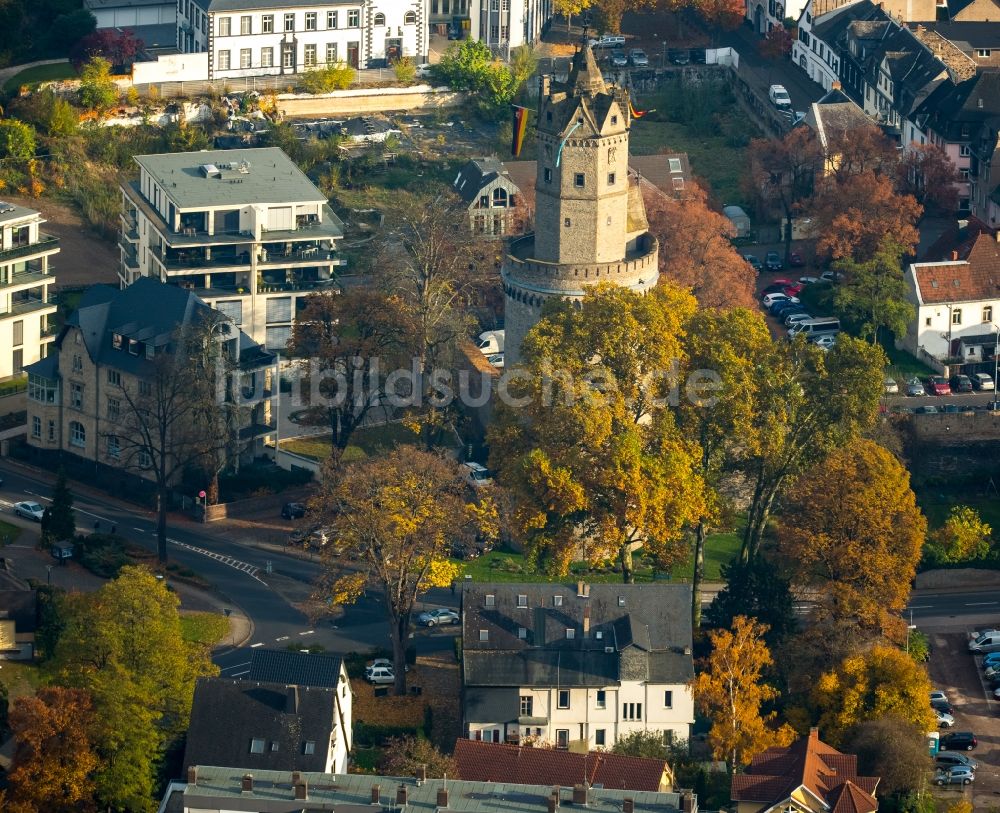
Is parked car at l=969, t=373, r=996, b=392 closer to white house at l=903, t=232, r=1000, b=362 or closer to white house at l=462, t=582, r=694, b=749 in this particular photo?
white house at l=903, t=232, r=1000, b=362

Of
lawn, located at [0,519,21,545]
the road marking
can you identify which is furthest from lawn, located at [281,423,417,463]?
lawn, located at [0,519,21,545]

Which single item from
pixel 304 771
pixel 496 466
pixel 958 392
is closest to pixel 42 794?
pixel 304 771

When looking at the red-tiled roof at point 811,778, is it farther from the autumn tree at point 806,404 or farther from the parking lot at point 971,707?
the autumn tree at point 806,404

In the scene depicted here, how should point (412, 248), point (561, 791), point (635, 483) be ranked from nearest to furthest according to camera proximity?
point (561, 791) < point (635, 483) < point (412, 248)

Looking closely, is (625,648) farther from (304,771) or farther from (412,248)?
(412,248)

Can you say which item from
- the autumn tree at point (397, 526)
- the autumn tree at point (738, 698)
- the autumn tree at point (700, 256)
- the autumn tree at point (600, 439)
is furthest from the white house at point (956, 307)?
the autumn tree at point (397, 526)
